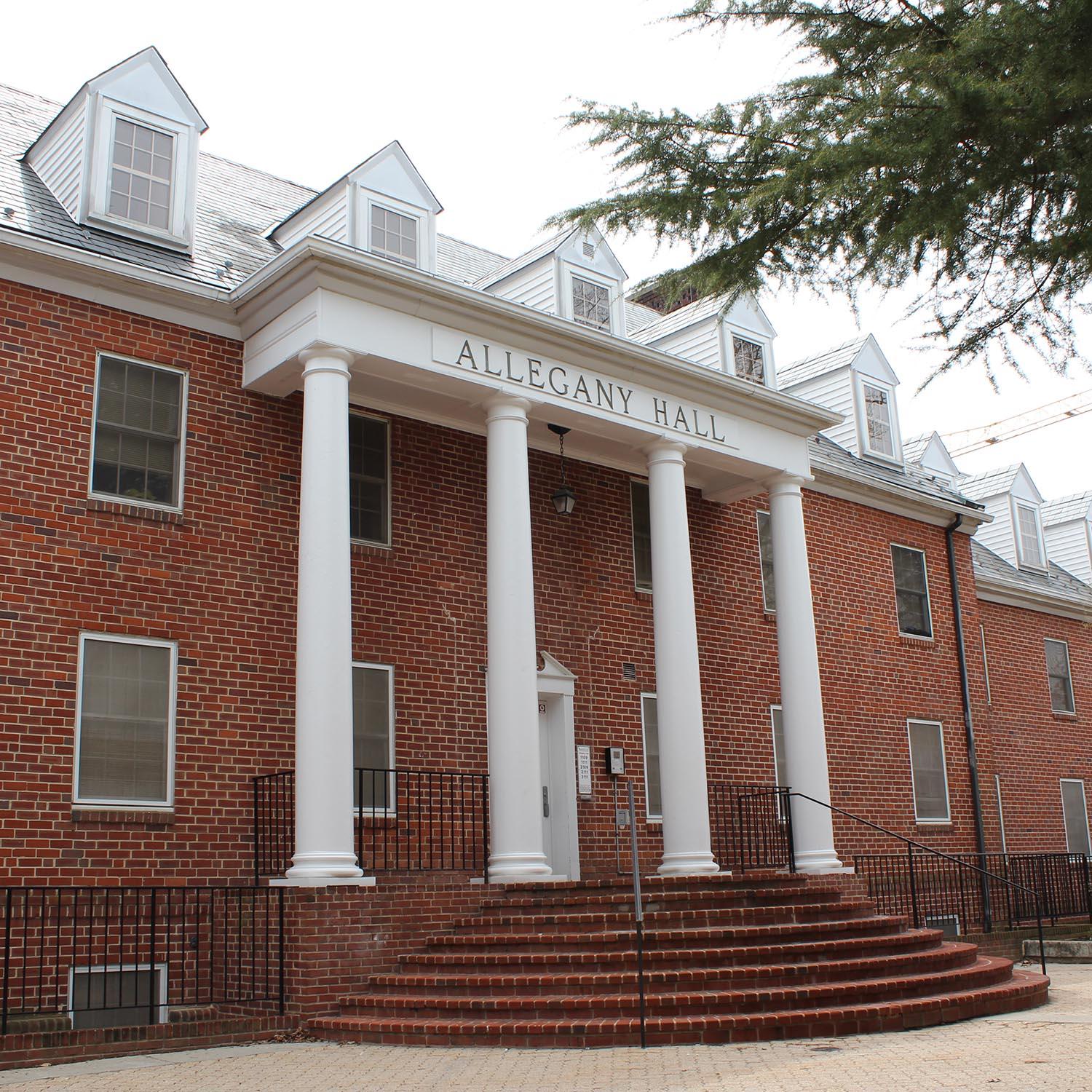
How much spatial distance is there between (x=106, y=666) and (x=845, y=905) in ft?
25.3

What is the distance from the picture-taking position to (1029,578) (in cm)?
2770

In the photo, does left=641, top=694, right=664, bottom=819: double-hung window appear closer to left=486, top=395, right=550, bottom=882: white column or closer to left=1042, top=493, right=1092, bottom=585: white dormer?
left=486, top=395, right=550, bottom=882: white column

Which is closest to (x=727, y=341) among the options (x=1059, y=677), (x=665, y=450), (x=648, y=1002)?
(x=665, y=450)

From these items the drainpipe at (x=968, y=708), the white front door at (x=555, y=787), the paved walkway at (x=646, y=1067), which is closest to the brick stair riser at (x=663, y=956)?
the paved walkway at (x=646, y=1067)

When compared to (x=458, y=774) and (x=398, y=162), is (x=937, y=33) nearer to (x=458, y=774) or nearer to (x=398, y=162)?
(x=458, y=774)

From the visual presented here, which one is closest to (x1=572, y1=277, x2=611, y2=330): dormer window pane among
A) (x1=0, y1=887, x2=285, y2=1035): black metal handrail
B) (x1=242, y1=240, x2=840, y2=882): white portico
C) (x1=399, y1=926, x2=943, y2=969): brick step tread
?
(x1=242, y1=240, x2=840, y2=882): white portico

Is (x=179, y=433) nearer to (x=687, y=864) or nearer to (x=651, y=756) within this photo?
(x=687, y=864)

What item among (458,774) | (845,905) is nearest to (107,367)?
(458,774)

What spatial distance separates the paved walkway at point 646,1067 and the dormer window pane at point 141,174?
8.99 meters

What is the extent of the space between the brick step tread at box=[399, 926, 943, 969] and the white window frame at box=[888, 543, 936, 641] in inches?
396

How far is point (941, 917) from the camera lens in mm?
19188

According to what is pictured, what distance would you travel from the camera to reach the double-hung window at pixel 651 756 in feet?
54.8

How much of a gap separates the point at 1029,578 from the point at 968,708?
7.06 meters

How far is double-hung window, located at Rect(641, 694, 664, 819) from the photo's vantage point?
54.8 feet
